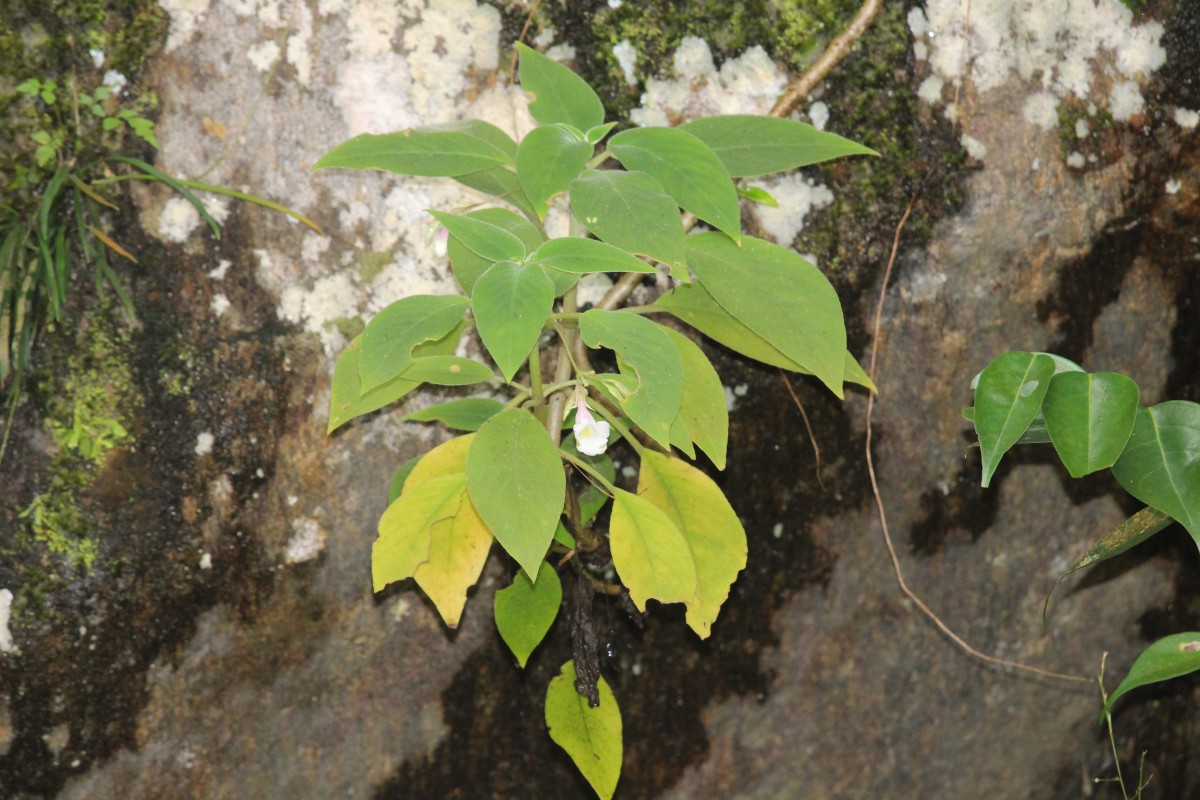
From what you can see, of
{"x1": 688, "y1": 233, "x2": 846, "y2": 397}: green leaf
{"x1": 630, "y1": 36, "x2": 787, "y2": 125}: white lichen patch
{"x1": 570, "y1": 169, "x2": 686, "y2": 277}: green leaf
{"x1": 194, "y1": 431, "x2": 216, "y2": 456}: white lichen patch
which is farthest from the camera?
{"x1": 630, "y1": 36, "x2": 787, "y2": 125}: white lichen patch

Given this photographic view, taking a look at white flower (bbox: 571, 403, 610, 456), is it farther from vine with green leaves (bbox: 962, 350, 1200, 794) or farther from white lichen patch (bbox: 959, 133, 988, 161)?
white lichen patch (bbox: 959, 133, 988, 161)

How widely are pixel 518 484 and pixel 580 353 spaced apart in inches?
12.1

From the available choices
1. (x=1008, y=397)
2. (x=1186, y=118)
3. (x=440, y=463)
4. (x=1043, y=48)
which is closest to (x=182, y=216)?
(x=440, y=463)

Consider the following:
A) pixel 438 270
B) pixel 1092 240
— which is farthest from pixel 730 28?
pixel 1092 240

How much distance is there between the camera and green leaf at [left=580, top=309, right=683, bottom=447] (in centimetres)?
96

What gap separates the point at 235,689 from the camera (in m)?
1.35

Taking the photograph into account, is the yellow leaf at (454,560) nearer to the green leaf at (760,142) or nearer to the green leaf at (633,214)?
the green leaf at (633,214)

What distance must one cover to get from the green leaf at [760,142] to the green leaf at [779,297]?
9 centimetres

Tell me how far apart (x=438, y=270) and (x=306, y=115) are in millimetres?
252

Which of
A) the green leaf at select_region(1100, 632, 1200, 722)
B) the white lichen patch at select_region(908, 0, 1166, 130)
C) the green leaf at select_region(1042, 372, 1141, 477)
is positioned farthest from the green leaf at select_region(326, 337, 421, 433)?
the white lichen patch at select_region(908, 0, 1166, 130)

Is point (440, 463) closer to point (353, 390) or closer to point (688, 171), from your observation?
point (353, 390)

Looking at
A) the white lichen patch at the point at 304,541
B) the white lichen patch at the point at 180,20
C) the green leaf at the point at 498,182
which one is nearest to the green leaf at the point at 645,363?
the green leaf at the point at 498,182

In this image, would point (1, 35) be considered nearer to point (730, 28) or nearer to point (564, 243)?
point (564, 243)

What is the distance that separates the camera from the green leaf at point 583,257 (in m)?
0.94
